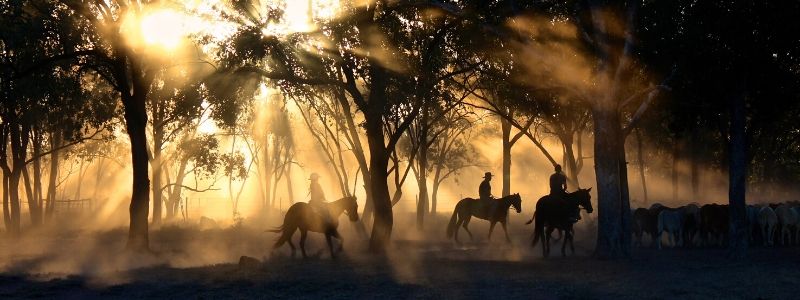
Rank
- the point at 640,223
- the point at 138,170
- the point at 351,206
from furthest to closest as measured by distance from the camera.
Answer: the point at 640,223 < the point at 138,170 < the point at 351,206

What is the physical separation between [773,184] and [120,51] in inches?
2297

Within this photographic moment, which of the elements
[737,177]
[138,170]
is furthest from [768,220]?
[138,170]

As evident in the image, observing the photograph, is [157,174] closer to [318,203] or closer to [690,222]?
[318,203]

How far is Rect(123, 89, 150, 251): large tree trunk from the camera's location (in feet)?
98.5

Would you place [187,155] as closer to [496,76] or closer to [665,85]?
[496,76]

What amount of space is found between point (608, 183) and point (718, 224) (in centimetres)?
880

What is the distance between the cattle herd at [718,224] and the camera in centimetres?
3203

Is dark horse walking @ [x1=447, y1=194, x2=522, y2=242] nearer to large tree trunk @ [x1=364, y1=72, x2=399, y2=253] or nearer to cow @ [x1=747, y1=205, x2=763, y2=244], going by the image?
large tree trunk @ [x1=364, y1=72, x2=399, y2=253]

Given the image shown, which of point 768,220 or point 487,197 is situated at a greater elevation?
point 487,197

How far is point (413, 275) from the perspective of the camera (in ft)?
70.7

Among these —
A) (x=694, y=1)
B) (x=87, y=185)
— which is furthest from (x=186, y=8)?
(x=87, y=185)

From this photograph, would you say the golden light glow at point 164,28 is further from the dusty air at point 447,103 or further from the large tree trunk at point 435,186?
the large tree trunk at point 435,186

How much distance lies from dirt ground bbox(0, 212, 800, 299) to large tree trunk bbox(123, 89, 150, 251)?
2.48 feet

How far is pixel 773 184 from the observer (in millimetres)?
73438
